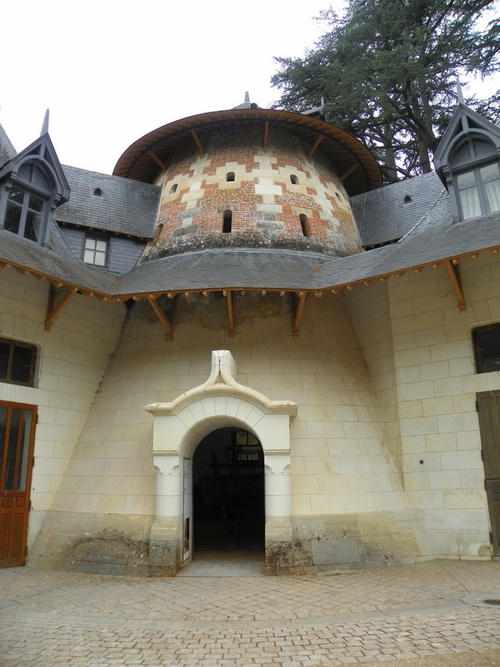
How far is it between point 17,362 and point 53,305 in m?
1.34

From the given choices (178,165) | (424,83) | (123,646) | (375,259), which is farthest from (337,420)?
(424,83)

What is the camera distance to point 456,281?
30.2 feet

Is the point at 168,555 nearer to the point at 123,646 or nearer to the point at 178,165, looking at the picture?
the point at 123,646

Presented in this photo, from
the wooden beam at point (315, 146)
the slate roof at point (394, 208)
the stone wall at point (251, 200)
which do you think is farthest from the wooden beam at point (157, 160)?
the slate roof at point (394, 208)

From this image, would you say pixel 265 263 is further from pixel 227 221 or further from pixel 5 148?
pixel 5 148

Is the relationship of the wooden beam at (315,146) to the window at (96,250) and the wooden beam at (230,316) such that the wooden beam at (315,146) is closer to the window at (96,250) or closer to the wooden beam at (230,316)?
the wooden beam at (230,316)

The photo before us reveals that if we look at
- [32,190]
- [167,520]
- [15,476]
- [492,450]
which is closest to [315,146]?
[32,190]

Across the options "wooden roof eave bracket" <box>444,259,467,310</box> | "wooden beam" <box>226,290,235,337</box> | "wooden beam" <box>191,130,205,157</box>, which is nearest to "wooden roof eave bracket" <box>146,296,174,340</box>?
"wooden beam" <box>226,290,235,337</box>

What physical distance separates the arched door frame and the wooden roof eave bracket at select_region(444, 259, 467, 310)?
12.0ft

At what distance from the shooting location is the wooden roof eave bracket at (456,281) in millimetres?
8980

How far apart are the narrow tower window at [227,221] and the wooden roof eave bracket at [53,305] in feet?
13.7

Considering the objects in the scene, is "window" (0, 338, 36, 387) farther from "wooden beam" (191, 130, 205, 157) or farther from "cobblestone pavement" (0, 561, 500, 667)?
"wooden beam" (191, 130, 205, 157)

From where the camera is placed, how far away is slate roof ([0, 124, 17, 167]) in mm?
11914

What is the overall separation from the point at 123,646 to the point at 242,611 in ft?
5.37
